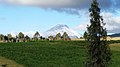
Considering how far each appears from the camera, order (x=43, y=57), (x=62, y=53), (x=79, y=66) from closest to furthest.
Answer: (x=79, y=66) < (x=43, y=57) < (x=62, y=53)

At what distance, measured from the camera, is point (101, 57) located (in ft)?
120

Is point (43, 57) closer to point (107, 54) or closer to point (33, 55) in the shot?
point (33, 55)

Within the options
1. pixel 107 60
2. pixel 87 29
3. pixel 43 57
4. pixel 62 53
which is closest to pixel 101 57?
pixel 107 60

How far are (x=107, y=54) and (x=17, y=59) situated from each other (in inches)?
1490

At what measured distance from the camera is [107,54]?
3688 centimetres

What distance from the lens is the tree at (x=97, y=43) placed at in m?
36.8

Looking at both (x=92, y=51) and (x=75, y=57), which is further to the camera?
(x=75, y=57)

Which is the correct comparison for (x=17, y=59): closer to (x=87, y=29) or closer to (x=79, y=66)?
(x=79, y=66)

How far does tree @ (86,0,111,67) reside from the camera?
121 feet

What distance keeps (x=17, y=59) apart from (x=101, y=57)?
37.8 metres

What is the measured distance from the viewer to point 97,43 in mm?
37094

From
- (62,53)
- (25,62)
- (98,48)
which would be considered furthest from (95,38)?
(62,53)

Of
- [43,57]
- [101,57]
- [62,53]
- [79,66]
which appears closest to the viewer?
[101,57]

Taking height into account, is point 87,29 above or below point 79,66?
above
